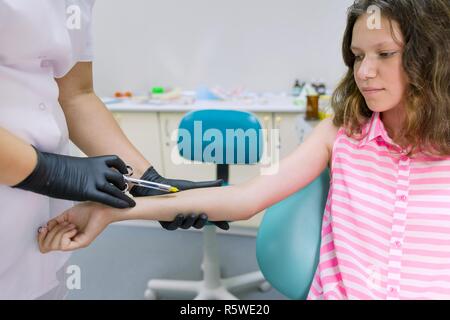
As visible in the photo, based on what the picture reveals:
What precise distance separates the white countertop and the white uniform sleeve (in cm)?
120

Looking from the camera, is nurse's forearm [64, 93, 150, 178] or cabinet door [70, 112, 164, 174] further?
cabinet door [70, 112, 164, 174]

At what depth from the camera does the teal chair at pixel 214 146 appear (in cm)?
151

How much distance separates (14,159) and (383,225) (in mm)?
782

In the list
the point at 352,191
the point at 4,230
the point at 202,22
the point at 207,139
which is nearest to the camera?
the point at 4,230

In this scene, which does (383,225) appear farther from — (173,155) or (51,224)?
(173,155)

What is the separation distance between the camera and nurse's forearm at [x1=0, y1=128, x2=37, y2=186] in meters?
0.53

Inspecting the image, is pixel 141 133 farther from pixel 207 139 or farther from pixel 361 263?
pixel 361 263

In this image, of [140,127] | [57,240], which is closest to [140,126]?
[140,127]

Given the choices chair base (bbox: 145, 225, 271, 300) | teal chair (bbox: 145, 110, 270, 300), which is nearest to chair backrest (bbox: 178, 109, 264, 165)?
teal chair (bbox: 145, 110, 270, 300)

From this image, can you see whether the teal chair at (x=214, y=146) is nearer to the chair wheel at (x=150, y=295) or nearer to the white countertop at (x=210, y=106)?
the chair wheel at (x=150, y=295)

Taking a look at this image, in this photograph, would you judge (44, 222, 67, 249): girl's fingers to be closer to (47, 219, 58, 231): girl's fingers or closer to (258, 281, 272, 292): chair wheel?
(47, 219, 58, 231): girl's fingers

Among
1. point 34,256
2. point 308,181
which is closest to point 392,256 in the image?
point 308,181

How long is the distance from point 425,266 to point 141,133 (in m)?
1.67

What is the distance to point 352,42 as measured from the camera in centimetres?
87
